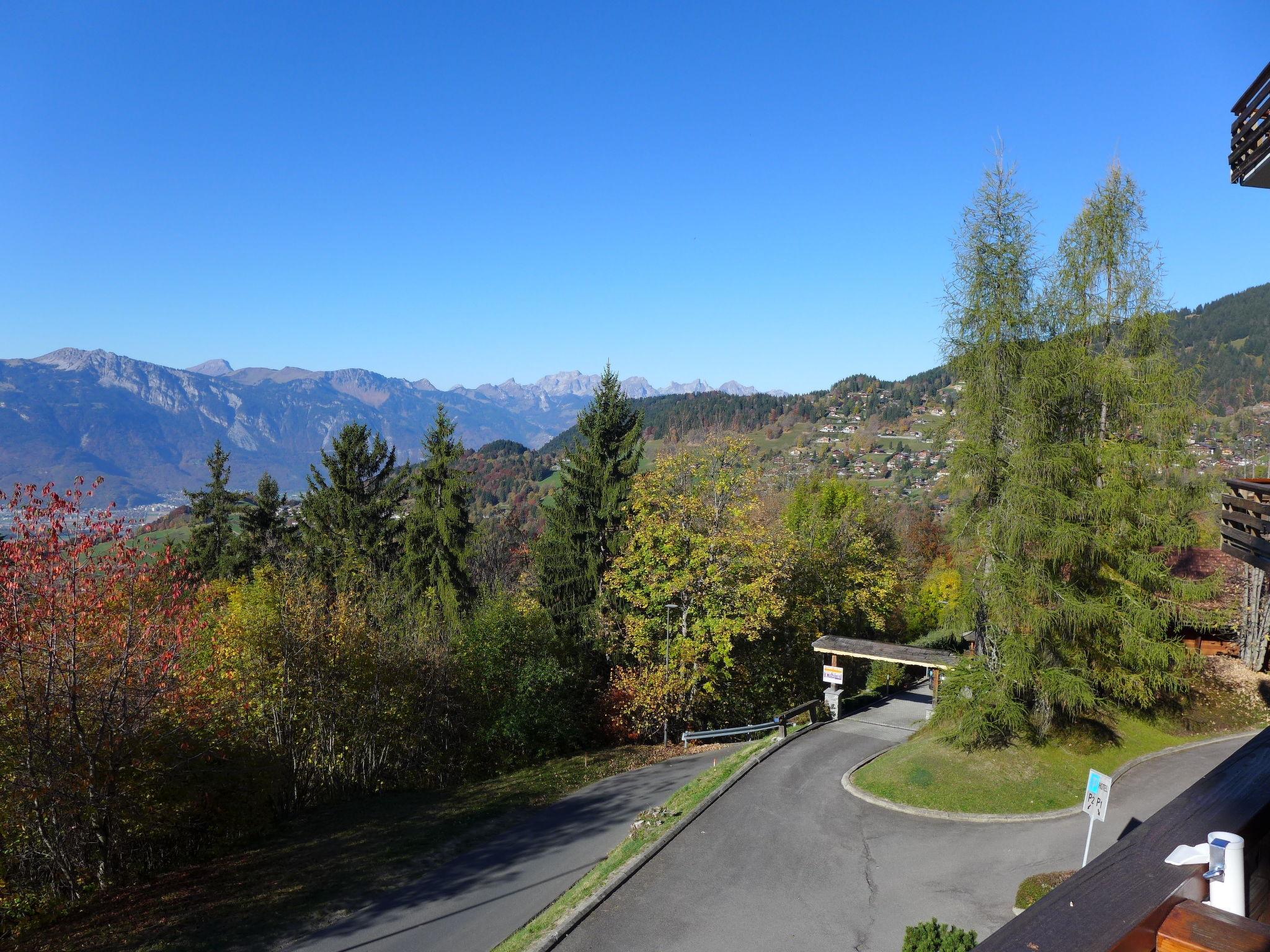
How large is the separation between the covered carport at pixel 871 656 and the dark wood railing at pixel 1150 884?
23454mm

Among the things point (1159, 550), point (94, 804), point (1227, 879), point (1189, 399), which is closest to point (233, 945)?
point (94, 804)

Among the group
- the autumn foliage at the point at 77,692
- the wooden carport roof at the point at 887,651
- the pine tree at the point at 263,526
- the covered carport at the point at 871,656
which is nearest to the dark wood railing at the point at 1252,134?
the autumn foliage at the point at 77,692

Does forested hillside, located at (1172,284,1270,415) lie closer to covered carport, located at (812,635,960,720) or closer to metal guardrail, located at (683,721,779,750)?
covered carport, located at (812,635,960,720)

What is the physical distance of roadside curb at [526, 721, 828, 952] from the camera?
11750 mm

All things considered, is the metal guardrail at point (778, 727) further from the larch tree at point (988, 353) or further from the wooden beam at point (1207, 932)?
the wooden beam at point (1207, 932)

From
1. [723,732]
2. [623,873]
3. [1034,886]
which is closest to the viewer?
[1034,886]

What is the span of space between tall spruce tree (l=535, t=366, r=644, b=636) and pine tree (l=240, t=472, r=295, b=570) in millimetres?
16743

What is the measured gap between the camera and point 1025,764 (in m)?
17.5

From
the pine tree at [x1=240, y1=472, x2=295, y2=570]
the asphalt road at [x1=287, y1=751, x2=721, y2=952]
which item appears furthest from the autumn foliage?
the pine tree at [x1=240, y1=472, x2=295, y2=570]

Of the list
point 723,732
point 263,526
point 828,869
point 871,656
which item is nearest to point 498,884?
point 828,869

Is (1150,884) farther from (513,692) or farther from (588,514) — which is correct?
(588,514)

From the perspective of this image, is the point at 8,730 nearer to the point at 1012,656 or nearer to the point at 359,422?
the point at 1012,656

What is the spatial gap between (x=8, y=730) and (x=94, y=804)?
6.30ft

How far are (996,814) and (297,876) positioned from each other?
1478 cm
